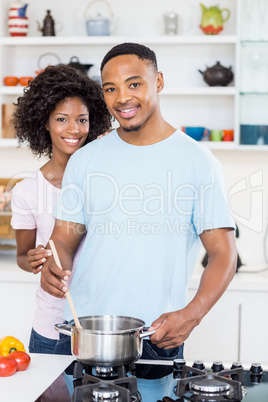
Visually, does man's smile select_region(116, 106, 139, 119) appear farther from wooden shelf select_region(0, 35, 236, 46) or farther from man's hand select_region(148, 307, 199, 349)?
wooden shelf select_region(0, 35, 236, 46)

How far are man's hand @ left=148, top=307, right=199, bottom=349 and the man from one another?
0.42ft

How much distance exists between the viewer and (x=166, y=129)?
187 centimetres

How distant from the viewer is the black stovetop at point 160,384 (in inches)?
49.7

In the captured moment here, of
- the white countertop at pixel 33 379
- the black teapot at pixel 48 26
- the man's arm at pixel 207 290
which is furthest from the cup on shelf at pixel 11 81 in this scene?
the white countertop at pixel 33 379

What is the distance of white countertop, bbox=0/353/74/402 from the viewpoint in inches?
53.6

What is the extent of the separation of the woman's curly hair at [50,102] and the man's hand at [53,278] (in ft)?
2.13

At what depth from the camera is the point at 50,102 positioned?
7.20ft

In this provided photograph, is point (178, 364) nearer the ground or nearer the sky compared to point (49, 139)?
nearer the ground

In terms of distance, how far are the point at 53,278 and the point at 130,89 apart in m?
0.56

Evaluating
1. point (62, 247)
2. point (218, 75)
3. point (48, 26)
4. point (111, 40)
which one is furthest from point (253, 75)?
point (62, 247)

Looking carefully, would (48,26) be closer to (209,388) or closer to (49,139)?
(49,139)

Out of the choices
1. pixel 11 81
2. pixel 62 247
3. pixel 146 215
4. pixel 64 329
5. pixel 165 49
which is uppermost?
pixel 165 49

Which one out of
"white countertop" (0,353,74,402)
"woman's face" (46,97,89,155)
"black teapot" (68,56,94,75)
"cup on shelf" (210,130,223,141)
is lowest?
"white countertop" (0,353,74,402)

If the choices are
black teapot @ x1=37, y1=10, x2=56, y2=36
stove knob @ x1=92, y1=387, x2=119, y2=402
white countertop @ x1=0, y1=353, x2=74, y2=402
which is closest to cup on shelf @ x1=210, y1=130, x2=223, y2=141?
black teapot @ x1=37, y1=10, x2=56, y2=36
